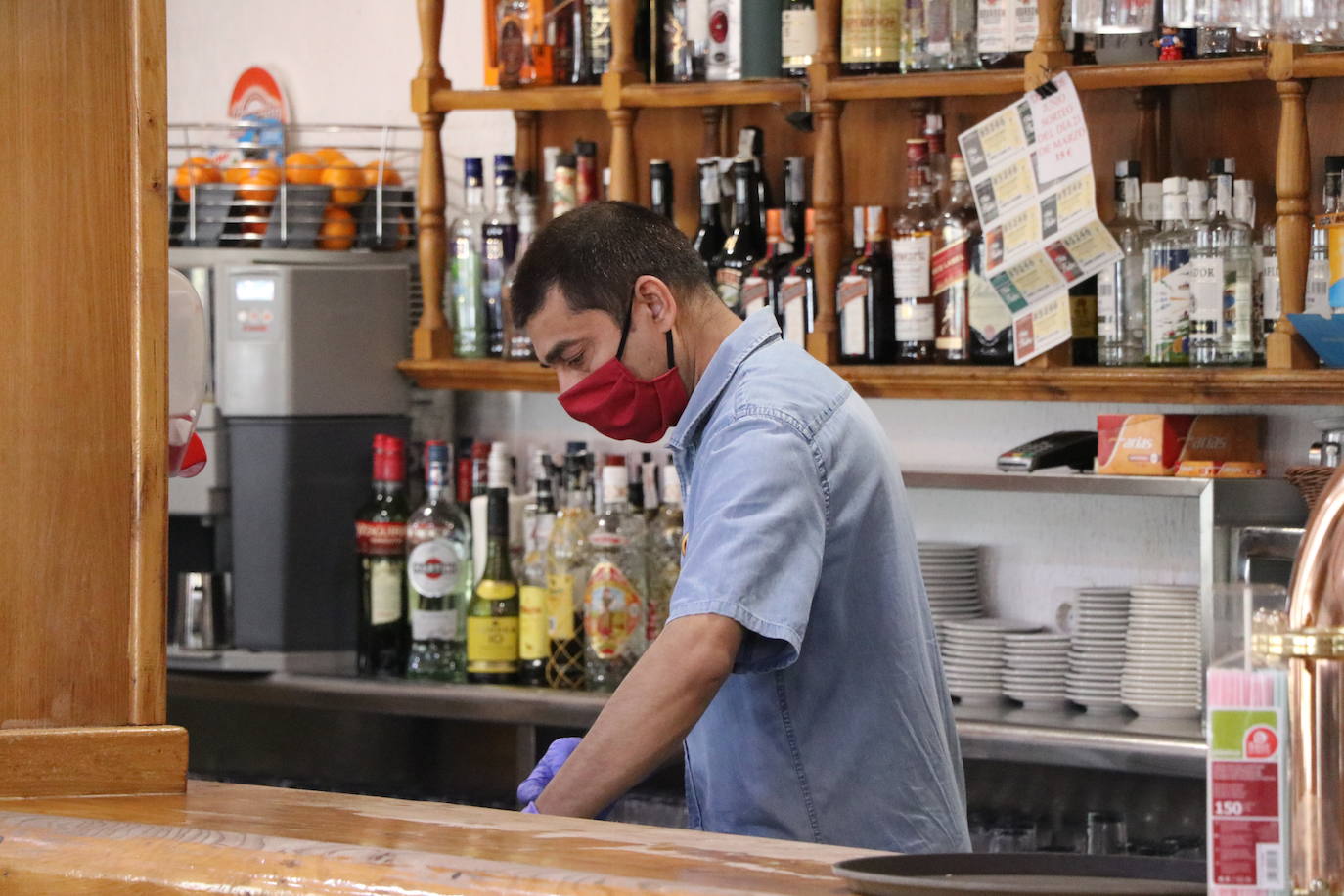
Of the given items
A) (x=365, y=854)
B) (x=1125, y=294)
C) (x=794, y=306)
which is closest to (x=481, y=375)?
(x=794, y=306)

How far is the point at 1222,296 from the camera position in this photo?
9.49 ft

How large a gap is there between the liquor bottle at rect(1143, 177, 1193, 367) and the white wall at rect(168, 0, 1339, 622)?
0.29 meters

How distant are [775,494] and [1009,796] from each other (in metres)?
1.70


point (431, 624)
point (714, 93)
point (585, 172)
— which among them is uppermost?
point (714, 93)

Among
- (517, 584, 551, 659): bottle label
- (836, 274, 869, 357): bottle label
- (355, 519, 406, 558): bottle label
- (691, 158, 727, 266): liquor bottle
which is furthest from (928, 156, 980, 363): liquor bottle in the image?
(355, 519, 406, 558): bottle label

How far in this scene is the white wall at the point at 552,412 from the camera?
3.26 m

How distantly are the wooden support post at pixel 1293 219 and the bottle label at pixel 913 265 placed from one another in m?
0.61

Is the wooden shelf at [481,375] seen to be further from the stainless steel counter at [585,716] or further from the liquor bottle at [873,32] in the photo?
the liquor bottle at [873,32]

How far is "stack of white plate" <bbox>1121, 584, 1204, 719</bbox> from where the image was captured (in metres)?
2.94

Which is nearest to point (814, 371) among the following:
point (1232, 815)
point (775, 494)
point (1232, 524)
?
point (775, 494)

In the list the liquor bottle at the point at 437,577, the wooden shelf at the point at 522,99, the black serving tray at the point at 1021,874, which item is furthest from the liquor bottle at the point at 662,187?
the black serving tray at the point at 1021,874

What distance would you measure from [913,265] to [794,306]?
9.5 inches

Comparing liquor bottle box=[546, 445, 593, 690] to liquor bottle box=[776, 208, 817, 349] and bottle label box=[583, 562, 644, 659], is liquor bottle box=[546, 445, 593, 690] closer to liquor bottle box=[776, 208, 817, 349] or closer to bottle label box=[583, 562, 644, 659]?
A: bottle label box=[583, 562, 644, 659]

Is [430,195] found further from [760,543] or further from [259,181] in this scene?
[760,543]
